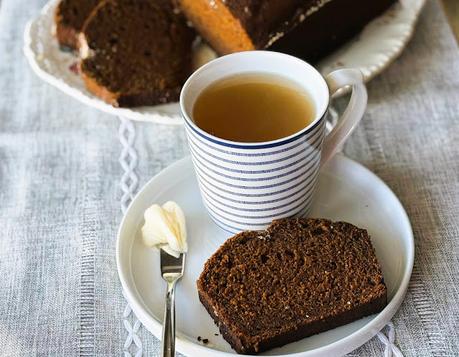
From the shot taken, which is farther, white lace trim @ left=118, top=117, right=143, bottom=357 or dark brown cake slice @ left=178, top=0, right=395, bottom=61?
dark brown cake slice @ left=178, top=0, right=395, bottom=61

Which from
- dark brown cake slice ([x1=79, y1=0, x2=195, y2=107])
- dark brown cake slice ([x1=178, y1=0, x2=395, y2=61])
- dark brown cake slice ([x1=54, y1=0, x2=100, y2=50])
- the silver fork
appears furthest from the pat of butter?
dark brown cake slice ([x1=54, y1=0, x2=100, y2=50])

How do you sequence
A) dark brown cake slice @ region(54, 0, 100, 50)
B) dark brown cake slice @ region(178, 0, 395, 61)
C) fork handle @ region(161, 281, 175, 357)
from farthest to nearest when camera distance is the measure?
dark brown cake slice @ region(54, 0, 100, 50) → dark brown cake slice @ region(178, 0, 395, 61) → fork handle @ region(161, 281, 175, 357)

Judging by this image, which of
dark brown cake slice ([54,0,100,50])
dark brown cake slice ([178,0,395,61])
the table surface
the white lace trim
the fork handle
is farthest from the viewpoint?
the table surface

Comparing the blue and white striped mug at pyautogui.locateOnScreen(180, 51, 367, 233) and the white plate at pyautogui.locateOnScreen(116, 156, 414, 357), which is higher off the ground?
the blue and white striped mug at pyautogui.locateOnScreen(180, 51, 367, 233)

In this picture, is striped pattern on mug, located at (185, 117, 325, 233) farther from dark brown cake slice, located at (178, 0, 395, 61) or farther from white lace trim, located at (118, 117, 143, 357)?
dark brown cake slice, located at (178, 0, 395, 61)

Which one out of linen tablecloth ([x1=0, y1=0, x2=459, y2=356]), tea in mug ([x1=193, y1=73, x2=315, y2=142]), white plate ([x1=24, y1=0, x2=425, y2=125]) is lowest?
linen tablecloth ([x1=0, y1=0, x2=459, y2=356])

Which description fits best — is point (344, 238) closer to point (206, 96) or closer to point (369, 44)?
point (206, 96)

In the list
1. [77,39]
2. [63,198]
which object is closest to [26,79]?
[77,39]
